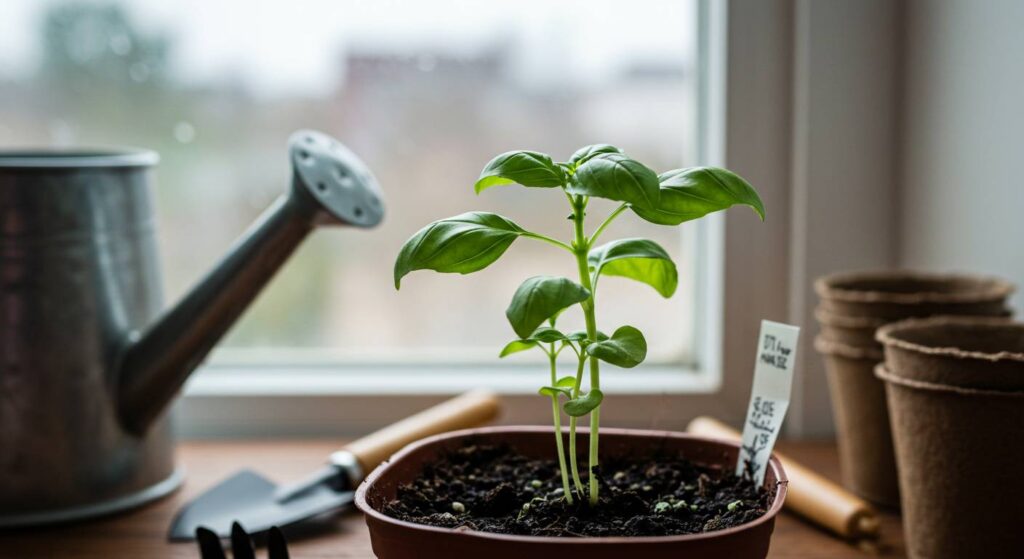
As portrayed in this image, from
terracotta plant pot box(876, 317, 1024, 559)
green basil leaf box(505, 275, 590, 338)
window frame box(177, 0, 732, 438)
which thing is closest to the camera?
green basil leaf box(505, 275, 590, 338)

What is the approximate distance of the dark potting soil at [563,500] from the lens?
0.63 metres

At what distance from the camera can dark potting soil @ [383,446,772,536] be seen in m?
0.63

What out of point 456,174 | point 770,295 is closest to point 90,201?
point 456,174

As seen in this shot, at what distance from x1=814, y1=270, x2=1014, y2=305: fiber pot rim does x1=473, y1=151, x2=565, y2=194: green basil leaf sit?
16.3 inches

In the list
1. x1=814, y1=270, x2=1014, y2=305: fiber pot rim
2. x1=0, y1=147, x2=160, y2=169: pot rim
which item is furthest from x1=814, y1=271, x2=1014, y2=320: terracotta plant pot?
x1=0, y1=147, x2=160, y2=169: pot rim

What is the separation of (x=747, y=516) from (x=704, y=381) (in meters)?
0.58

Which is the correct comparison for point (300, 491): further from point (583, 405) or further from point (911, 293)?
point (911, 293)

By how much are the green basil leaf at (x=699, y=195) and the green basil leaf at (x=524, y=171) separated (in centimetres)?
6

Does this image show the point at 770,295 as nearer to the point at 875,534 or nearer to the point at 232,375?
the point at 875,534

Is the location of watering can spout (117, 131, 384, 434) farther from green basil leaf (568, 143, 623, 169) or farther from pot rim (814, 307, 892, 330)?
pot rim (814, 307, 892, 330)

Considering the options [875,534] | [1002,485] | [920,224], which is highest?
[920,224]

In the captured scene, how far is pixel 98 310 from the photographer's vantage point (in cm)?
92

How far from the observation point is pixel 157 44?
4.10 ft

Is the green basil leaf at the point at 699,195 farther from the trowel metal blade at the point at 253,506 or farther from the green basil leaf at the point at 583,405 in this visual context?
the trowel metal blade at the point at 253,506
